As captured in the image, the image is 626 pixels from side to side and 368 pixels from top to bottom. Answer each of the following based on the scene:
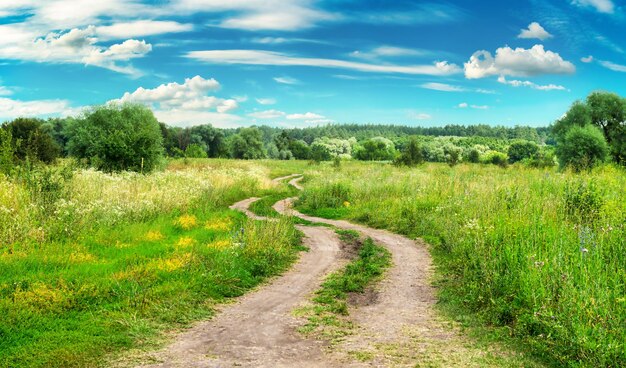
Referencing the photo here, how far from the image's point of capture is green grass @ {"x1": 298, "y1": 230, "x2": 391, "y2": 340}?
7656mm

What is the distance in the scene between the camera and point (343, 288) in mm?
9992

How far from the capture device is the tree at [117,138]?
33.8m

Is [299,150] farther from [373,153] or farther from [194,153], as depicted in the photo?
[194,153]

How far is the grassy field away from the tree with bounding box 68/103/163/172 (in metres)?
16.8

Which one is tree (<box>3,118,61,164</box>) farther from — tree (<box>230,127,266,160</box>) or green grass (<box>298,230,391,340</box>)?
tree (<box>230,127,266,160</box>)

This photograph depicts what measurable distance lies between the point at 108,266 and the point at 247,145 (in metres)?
99.0

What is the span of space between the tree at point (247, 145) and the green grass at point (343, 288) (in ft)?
307

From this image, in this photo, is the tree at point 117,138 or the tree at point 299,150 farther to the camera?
the tree at point 299,150

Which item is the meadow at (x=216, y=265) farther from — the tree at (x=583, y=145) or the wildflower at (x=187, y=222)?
the tree at (x=583, y=145)

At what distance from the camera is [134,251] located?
11227 mm

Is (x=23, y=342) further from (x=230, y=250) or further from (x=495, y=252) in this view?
(x=495, y=252)

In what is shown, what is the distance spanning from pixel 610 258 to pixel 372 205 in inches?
537

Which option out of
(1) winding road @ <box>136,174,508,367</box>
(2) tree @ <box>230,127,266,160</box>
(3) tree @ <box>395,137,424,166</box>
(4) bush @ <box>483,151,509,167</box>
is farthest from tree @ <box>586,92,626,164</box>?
(2) tree @ <box>230,127,266,160</box>

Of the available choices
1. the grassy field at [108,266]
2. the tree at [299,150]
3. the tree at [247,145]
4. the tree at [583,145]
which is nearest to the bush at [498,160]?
the tree at [583,145]
